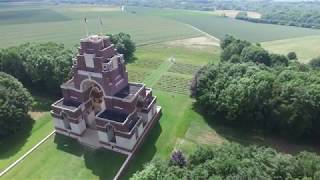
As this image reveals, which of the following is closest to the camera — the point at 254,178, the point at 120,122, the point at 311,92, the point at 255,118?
the point at 254,178

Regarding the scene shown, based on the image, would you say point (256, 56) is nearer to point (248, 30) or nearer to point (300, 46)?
point (300, 46)

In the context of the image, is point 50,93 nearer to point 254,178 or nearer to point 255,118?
point 255,118

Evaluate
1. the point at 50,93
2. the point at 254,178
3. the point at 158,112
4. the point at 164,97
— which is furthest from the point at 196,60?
the point at 254,178

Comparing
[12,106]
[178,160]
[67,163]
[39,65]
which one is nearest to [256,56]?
[178,160]

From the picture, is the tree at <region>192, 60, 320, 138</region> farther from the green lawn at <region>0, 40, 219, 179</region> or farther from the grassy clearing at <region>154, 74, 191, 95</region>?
the grassy clearing at <region>154, 74, 191, 95</region>

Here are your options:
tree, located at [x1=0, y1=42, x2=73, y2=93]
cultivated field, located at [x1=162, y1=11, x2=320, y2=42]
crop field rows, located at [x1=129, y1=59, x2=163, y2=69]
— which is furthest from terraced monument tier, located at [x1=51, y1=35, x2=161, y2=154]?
cultivated field, located at [x1=162, y1=11, x2=320, y2=42]

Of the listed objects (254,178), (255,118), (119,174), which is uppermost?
(254,178)

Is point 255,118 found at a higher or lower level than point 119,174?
higher
